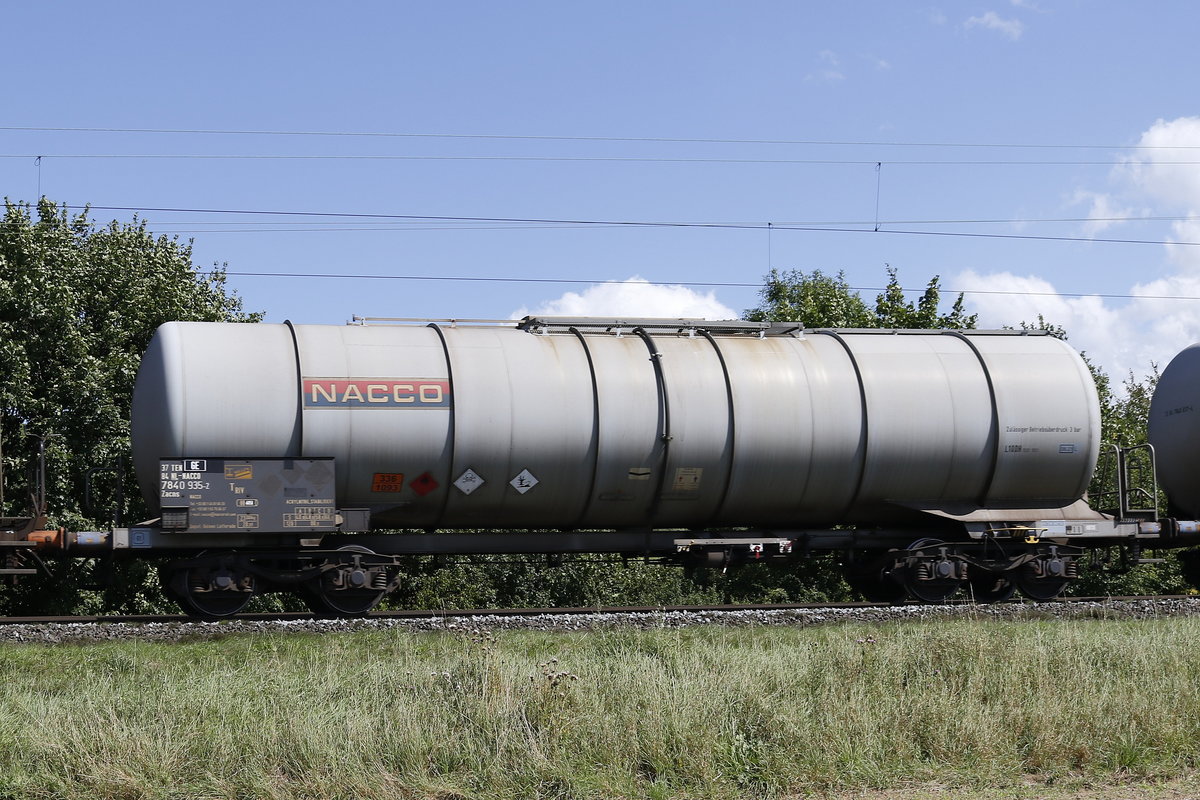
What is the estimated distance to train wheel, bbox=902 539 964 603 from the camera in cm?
1559

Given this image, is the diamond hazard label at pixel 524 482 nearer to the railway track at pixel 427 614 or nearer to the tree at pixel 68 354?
the railway track at pixel 427 614

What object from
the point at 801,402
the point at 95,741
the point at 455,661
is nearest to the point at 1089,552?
the point at 801,402

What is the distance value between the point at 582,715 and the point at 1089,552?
12927 mm

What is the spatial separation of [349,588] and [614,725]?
745cm

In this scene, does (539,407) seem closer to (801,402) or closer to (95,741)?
(801,402)

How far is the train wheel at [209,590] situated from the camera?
13820mm

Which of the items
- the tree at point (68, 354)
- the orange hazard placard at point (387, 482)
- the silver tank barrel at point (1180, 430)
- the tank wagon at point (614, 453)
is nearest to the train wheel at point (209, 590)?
the tank wagon at point (614, 453)

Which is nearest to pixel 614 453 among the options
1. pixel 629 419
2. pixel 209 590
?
pixel 629 419

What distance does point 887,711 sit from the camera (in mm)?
7949

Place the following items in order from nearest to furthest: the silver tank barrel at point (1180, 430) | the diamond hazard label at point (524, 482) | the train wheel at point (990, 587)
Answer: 1. the diamond hazard label at point (524, 482)
2. the train wheel at point (990, 587)
3. the silver tank barrel at point (1180, 430)

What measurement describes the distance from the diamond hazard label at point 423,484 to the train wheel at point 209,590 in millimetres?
2277

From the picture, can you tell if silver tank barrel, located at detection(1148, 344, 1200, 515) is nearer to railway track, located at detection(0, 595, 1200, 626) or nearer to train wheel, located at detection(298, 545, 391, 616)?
railway track, located at detection(0, 595, 1200, 626)

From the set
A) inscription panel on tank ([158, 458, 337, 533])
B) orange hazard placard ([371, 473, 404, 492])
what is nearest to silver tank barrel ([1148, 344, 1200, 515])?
orange hazard placard ([371, 473, 404, 492])

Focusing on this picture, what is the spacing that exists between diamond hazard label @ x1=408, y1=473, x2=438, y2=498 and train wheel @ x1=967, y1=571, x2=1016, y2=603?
7591 mm
